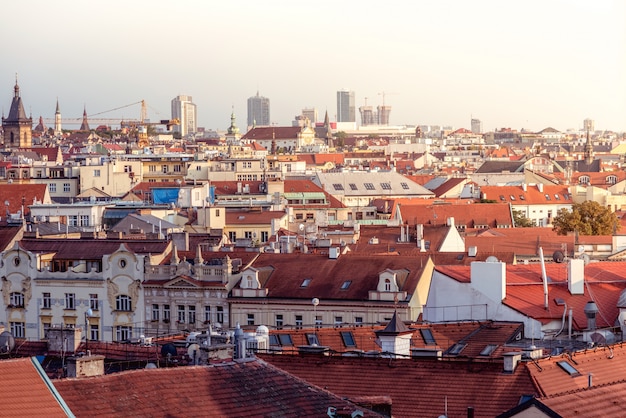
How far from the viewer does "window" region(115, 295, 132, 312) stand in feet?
178

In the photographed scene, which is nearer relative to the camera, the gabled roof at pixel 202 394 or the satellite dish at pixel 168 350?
the gabled roof at pixel 202 394

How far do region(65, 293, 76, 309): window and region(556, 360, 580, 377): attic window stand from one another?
92.9 feet

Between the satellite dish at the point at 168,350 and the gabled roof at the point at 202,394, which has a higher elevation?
the gabled roof at the point at 202,394

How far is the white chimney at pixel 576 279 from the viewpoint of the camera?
43.4 metres

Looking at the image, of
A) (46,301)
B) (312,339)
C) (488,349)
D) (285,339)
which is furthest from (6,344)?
(46,301)

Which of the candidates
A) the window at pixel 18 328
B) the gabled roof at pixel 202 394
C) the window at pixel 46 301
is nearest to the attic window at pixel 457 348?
the gabled roof at pixel 202 394

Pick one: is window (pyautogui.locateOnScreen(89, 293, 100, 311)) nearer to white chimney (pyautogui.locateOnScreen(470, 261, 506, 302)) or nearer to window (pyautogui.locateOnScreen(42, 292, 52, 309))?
window (pyautogui.locateOnScreen(42, 292, 52, 309))

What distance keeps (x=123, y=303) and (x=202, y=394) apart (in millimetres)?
34488

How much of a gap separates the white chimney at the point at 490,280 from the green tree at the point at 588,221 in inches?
1869

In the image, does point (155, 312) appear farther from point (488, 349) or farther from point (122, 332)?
point (488, 349)

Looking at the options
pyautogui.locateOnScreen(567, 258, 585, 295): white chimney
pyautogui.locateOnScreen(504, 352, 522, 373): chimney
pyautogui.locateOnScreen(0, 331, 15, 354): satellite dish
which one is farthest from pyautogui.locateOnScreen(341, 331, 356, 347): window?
pyautogui.locateOnScreen(567, 258, 585, 295): white chimney

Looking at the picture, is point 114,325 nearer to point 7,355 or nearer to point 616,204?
point 7,355

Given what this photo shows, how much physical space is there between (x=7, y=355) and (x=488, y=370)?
6.94m

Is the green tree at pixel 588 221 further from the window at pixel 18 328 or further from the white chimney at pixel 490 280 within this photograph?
the white chimney at pixel 490 280
